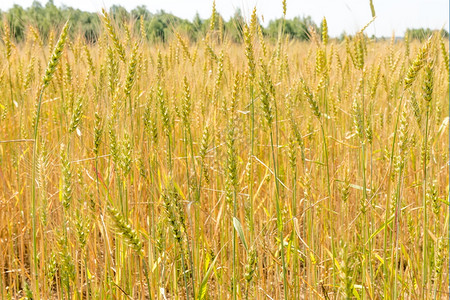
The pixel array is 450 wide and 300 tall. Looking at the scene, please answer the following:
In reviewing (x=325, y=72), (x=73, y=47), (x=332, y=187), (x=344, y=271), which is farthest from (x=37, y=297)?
(x=73, y=47)

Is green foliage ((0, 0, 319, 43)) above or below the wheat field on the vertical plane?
above

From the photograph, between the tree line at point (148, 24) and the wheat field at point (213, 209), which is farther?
the tree line at point (148, 24)

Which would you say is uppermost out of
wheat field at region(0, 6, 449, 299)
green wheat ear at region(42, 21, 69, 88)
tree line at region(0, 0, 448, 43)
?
tree line at region(0, 0, 448, 43)

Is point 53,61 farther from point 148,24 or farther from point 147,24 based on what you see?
point 147,24

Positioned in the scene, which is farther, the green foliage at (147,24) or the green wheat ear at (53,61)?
the green foliage at (147,24)

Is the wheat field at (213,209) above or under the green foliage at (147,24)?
under

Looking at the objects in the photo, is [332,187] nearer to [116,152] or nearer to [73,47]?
[116,152]

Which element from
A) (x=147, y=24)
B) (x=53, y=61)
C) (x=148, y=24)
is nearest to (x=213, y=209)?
(x=53, y=61)

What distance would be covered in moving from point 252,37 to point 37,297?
932mm

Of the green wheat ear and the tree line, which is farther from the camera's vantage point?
the tree line

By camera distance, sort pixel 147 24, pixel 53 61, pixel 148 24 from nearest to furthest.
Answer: pixel 53 61
pixel 148 24
pixel 147 24

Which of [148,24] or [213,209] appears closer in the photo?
[213,209]

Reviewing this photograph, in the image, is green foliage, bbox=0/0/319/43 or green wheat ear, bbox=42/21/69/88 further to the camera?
green foliage, bbox=0/0/319/43

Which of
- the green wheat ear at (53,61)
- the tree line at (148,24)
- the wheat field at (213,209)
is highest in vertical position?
the tree line at (148,24)
